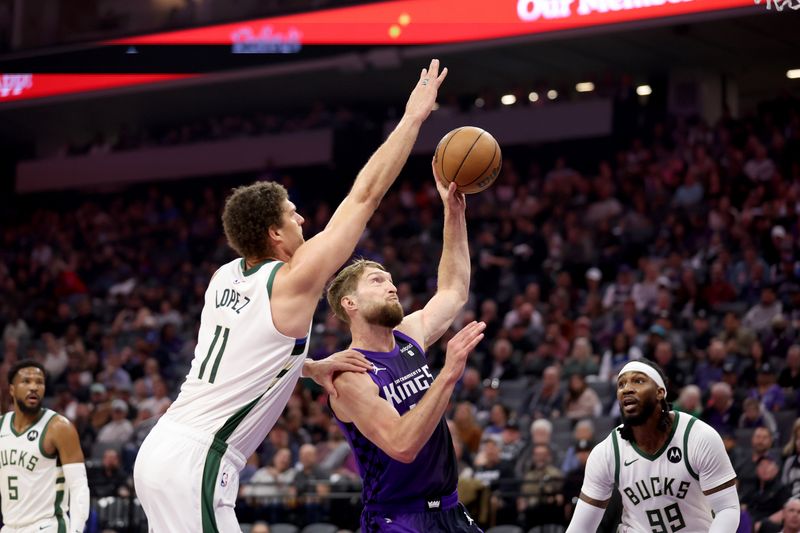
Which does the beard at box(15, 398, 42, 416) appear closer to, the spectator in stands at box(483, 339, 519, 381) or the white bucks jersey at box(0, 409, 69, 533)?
the white bucks jersey at box(0, 409, 69, 533)

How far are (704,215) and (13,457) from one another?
11364mm

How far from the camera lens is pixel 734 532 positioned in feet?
19.9

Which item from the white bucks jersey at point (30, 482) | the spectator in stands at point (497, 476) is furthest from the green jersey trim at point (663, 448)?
the spectator in stands at point (497, 476)

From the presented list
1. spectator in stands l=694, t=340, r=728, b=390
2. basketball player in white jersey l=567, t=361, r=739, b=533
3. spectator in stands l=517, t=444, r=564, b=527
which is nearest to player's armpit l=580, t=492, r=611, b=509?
basketball player in white jersey l=567, t=361, r=739, b=533

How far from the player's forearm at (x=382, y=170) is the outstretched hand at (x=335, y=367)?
844 millimetres

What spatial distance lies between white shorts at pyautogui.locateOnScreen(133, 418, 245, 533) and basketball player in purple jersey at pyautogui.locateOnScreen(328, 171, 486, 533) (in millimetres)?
699

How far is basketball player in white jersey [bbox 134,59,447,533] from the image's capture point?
14.6 ft

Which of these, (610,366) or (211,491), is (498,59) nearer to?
(610,366)

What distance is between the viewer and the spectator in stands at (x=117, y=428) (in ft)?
49.4

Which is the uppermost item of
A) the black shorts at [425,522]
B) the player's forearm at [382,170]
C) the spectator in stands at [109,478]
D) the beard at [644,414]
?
the player's forearm at [382,170]

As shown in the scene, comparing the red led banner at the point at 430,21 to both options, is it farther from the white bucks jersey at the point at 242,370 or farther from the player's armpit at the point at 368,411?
the white bucks jersey at the point at 242,370

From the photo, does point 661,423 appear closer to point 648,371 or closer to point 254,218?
point 648,371

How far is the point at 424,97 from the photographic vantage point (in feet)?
16.2

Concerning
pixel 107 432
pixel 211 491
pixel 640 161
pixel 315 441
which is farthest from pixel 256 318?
pixel 640 161
